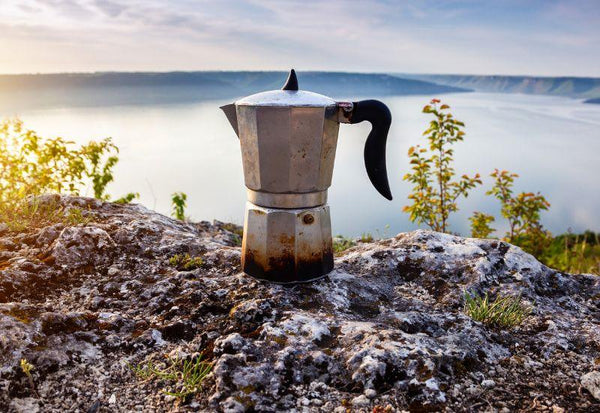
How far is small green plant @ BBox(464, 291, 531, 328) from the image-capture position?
2.43 m

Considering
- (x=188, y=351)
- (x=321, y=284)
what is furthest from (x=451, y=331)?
(x=188, y=351)

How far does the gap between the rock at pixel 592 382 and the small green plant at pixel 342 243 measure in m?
2.41

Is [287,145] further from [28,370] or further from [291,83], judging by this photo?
[28,370]

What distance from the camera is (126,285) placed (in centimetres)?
266

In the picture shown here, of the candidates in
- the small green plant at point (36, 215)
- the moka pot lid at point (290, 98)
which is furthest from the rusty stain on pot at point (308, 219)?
the small green plant at point (36, 215)

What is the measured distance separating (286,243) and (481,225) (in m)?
4.06

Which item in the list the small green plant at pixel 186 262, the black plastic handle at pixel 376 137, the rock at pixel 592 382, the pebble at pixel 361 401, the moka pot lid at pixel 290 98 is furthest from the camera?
the small green plant at pixel 186 262

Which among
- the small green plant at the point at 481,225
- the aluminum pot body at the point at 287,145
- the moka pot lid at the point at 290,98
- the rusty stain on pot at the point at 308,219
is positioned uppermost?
the moka pot lid at the point at 290,98

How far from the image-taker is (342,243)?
15.3 ft

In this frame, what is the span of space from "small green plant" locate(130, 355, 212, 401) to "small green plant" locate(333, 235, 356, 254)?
2.38 m

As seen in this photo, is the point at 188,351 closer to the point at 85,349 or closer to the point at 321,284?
the point at 85,349

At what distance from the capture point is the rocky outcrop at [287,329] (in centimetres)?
188

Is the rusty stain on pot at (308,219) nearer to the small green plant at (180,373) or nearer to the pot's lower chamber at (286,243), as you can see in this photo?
the pot's lower chamber at (286,243)

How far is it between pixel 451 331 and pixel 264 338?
896mm
